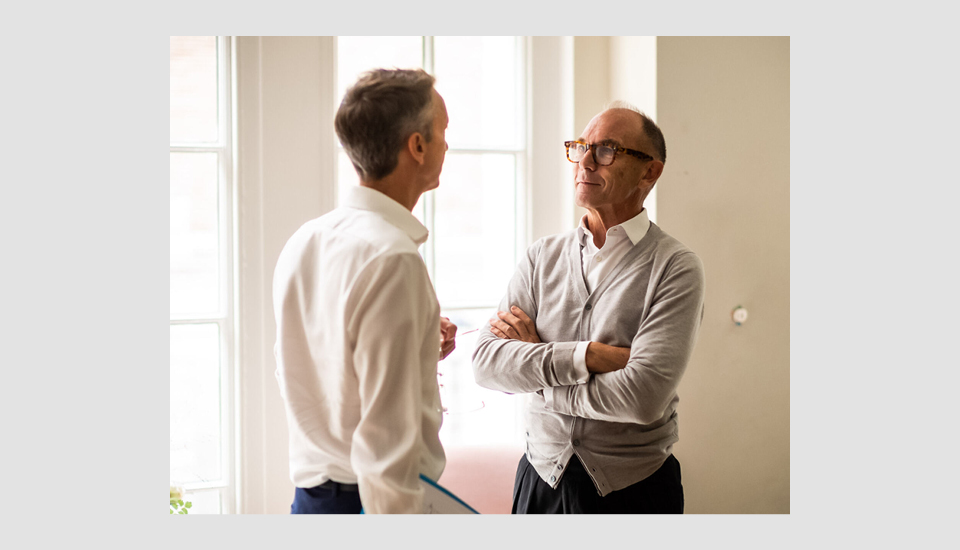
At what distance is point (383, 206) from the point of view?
3.49 ft

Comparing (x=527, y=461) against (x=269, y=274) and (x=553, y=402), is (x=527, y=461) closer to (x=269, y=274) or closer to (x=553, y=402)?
(x=553, y=402)

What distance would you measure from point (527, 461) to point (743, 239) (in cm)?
122

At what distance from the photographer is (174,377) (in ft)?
6.97

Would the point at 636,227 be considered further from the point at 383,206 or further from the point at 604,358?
the point at 383,206

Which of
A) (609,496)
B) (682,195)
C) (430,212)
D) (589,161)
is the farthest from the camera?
(430,212)

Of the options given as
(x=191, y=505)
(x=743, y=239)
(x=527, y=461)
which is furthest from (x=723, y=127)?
(x=191, y=505)

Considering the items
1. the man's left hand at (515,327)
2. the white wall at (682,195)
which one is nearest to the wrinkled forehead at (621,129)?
the man's left hand at (515,327)

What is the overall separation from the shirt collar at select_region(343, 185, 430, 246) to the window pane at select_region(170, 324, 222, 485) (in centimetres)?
132

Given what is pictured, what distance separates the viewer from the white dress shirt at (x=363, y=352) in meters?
0.95

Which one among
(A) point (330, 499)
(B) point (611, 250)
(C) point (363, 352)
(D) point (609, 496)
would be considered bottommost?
(D) point (609, 496)

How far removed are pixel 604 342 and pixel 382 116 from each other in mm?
781

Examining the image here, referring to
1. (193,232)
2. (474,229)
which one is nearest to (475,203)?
(474,229)

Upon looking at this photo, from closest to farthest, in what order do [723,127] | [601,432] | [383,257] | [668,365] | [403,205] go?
[383,257]
[403,205]
[668,365]
[601,432]
[723,127]

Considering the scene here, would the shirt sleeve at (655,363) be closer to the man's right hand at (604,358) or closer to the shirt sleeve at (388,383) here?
the man's right hand at (604,358)
